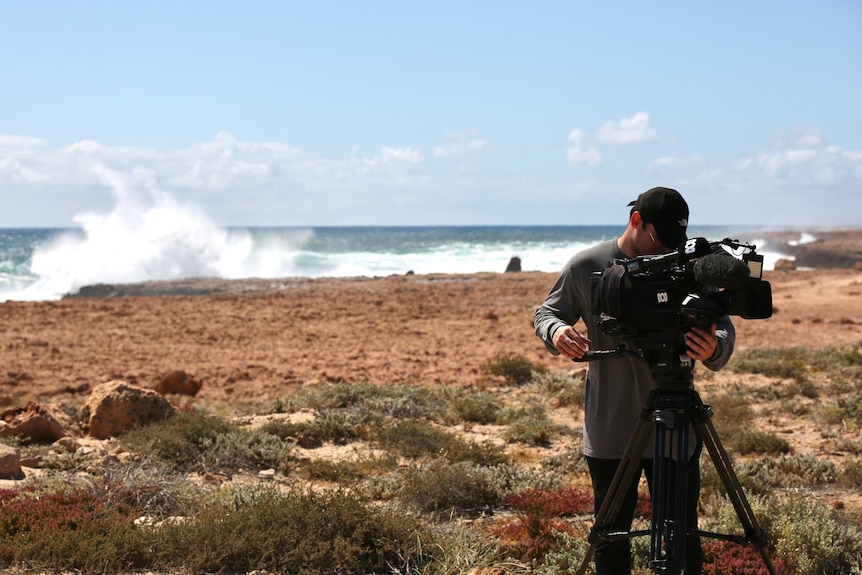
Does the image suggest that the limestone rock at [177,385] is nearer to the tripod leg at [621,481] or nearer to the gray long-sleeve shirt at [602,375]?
the gray long-sleeve shirt at [602,375]

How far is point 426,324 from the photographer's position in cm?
1603

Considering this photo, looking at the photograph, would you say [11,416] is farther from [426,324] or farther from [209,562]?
[426,324]

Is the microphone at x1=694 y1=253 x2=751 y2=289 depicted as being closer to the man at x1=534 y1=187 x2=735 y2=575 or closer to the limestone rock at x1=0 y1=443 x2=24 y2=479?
the man at x1=534 y1=187 x2=735 y2=575

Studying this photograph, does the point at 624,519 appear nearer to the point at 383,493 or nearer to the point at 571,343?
the point at 571,343

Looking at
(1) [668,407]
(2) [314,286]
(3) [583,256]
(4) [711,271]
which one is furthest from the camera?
(2) [314,286]

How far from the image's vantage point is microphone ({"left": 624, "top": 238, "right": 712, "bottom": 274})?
7.41 feet

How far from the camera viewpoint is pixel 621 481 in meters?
2.54

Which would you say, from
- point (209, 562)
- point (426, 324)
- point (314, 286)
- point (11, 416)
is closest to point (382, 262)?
point (314, 286)

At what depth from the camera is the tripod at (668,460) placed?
237cm

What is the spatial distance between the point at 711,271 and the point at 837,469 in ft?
13.5

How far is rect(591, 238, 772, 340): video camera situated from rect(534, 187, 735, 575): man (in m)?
0.15

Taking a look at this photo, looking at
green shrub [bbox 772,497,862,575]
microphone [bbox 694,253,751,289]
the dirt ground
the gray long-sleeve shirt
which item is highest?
microphone [bbox 694,253,751,289]

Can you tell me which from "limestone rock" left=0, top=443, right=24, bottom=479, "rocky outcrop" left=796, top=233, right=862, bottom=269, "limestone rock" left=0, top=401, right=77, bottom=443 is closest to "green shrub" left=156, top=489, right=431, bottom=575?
"limestone rock" left=0, top=443, right=24, bottom=479

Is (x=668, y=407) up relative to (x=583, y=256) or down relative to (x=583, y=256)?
down
